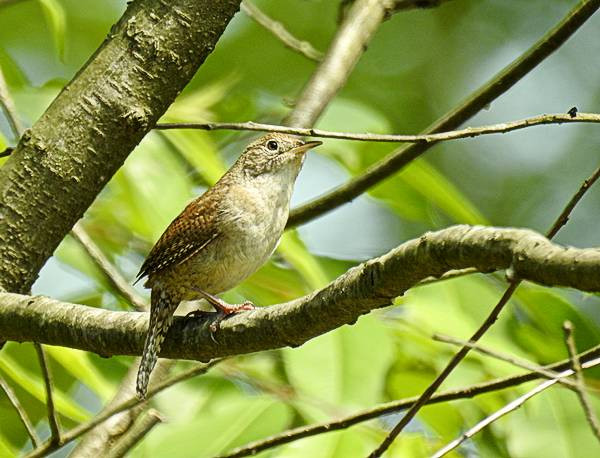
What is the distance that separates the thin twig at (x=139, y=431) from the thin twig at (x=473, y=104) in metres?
1.05

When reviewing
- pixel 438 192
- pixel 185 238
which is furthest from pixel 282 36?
pixel 438 192

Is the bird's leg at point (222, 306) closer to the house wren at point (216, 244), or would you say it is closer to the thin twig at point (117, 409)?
the house wren at point (216, 244)

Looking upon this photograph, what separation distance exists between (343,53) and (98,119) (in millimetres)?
1343

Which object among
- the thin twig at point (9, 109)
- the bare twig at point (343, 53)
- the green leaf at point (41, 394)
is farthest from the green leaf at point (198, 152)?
the green leaf at point (41, 394)

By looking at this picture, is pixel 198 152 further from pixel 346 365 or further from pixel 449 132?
pixel 449 132

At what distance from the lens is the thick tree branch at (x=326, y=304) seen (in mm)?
1541

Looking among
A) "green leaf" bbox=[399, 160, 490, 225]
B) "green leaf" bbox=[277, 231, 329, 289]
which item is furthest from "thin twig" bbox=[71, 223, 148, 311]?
"green leaf" bbox=[399, 160, 490, 225]

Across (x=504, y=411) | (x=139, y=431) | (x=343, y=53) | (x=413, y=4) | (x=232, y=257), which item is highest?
(x=413, y=4)

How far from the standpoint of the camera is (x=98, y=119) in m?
2.73

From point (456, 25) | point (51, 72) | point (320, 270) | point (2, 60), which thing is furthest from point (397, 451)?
point (456, 25)

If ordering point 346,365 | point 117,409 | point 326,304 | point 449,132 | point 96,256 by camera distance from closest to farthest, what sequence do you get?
point 326,304, point 449,132, point 117,409, point 346,365, point 96,256

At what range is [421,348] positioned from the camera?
3260 mm

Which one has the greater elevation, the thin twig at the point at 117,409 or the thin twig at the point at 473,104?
the thin twig at the point at 473,104

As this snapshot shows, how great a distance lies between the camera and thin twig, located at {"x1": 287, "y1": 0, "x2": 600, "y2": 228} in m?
3.08
